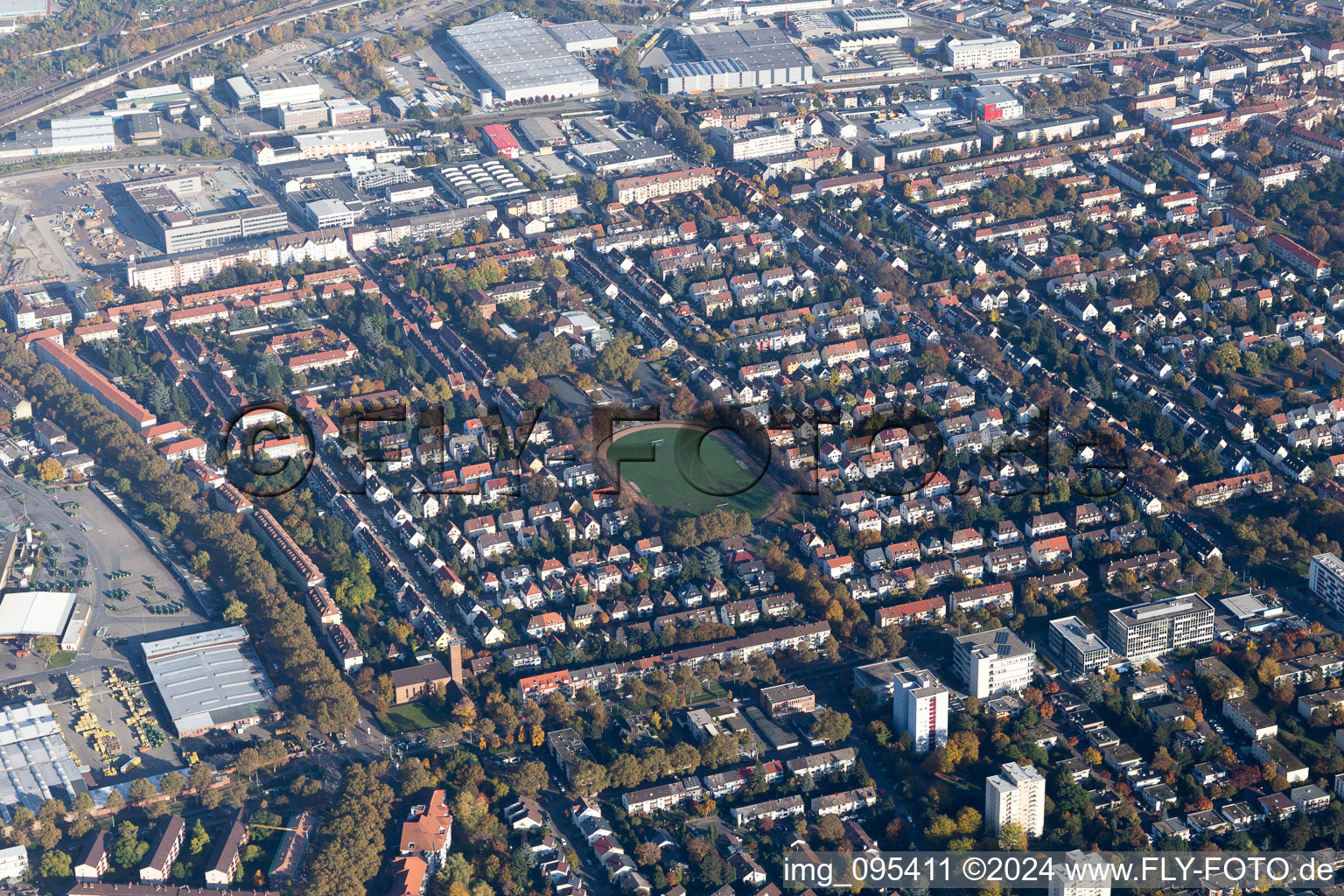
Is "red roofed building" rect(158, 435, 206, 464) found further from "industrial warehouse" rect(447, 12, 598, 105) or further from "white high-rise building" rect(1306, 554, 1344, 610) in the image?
"industrial warehouse" rect(447, 12, 598, 105)

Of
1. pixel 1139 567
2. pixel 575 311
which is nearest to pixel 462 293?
pixel 575 311

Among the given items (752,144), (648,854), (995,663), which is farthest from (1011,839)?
(752,144)

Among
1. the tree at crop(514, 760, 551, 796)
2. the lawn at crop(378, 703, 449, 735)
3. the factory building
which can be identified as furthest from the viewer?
the factory building

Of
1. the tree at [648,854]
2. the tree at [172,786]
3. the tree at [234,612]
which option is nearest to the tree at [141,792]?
the tree at [172,786]

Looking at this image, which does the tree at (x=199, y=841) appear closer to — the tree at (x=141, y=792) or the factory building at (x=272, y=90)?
the tree at (x=141, y=792)

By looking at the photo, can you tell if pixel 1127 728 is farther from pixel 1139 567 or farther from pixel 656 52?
pixel 656 52

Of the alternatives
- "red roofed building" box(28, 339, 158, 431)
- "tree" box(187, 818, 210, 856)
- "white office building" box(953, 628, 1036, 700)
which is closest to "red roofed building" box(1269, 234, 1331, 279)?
"white office building" box(953, 628, 1036, 700)
